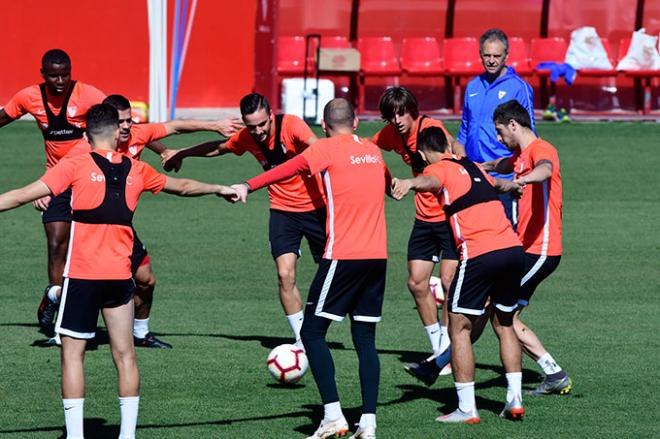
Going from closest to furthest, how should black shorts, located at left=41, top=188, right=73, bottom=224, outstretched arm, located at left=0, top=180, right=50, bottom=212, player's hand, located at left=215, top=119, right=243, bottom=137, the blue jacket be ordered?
outstretched arm, located at left=0, top=180, right=50, bottom=212 < player's hand, located at left=215, top=119, right=243, bottom=137 < the blue jacket < black shorts, located at left=41, top=188, right=73, bottom=224

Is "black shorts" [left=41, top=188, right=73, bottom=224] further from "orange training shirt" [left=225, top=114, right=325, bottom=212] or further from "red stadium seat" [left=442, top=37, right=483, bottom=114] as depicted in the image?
"red stadium seat" [left=442, top=37, right=483, bottom=114]

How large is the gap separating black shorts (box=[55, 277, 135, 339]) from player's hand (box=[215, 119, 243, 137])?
124 inches

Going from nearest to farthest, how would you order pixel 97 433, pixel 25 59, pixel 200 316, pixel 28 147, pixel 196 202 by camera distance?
pixel 97 433 < pixel 200 316 < pixel 196 202 < pixel 28 147 < pixel 25 59

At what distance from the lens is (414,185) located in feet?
27.6

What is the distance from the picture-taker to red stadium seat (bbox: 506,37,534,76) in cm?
3008

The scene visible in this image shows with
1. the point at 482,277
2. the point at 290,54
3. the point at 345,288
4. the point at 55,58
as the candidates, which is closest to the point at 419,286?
the point at 482,277

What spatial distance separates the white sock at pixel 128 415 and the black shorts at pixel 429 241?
137 inches

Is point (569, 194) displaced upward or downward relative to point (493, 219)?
downward

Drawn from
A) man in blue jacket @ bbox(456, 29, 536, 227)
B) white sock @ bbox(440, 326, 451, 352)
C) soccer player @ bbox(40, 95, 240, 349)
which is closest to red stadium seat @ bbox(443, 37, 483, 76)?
man in blue jacket @ bbox(456, 29, 536, 227)

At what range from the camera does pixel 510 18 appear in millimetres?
31422

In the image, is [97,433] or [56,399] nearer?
[97,433]

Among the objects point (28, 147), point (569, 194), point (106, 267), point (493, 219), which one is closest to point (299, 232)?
point (493, 219)

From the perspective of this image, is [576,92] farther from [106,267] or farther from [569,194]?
[106,267]

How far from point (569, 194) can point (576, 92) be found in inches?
434
